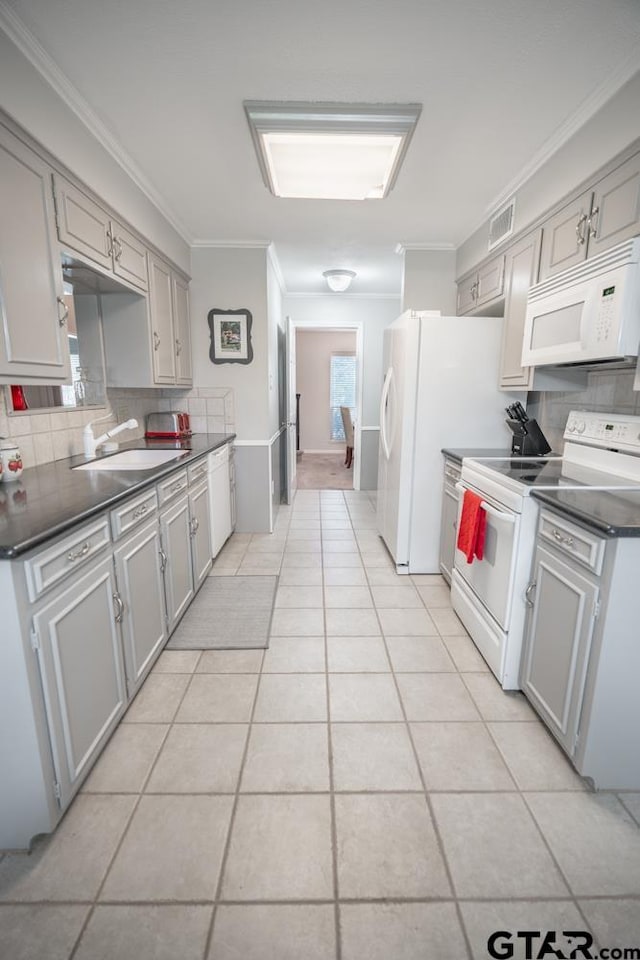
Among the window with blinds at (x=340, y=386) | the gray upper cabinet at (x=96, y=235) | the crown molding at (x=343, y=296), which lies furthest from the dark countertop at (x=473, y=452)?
the window with blinds at (x=340, y=386)

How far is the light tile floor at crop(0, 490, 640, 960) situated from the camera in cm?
104

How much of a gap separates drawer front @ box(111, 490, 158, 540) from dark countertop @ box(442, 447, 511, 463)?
1.68 m

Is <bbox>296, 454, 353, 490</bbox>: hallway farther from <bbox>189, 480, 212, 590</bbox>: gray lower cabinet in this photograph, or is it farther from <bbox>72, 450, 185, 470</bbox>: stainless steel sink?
<bbox>72, 450, 185, 470</bbox>: stainless steel sink

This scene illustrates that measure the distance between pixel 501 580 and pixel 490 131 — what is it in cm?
208

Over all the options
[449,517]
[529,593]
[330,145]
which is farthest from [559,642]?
[330,145]

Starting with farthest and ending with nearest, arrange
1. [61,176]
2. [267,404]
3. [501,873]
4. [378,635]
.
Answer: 1. [267,404]
2. [378,635]
3. [61,176]
4. [501,873]

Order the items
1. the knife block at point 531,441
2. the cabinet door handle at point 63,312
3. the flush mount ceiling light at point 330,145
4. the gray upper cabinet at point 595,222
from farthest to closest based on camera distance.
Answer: the knife block at point 531,441, the flush mount ceiling light at point 330,145, the cabinet door handle at point 63,312, the gray upper cabinet at point 595,222

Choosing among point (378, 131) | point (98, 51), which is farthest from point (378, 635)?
point (98, 51)

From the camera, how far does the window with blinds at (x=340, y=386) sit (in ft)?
28.1

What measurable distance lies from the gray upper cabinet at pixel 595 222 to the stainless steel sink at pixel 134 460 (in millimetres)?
2249

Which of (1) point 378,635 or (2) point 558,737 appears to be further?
(1) point 378,635

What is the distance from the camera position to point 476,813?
133 centimetres

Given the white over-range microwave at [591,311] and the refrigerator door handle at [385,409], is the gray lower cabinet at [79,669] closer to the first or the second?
the white over-range microwave at [591,311]

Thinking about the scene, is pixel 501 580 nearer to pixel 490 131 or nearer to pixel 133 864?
pixel 133 864
